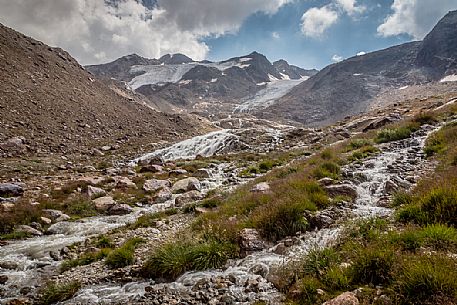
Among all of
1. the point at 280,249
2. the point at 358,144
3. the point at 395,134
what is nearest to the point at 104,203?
the point at 280,249

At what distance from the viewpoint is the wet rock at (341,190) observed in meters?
10.1

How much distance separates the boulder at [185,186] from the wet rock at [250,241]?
10372 millimetres

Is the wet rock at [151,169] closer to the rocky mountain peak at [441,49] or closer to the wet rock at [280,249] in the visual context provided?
the wet rock at [280,249]

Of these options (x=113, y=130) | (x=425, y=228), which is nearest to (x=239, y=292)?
(x=425, y=228)

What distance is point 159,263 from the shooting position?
7.22 metres

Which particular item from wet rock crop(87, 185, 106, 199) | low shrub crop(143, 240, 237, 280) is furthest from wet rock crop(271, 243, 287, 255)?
wet rock crop(87, 185, 106, 199)

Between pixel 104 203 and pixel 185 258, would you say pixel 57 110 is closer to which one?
pixel 104 203

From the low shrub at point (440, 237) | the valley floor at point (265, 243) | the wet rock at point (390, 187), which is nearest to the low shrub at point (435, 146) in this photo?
the valley floor at point (265, 243)

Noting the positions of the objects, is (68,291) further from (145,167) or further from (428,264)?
(145,167)

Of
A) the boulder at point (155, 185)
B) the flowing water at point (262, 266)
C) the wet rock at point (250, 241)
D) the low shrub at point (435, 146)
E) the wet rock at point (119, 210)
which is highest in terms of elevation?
the boulder at point (155, 185)

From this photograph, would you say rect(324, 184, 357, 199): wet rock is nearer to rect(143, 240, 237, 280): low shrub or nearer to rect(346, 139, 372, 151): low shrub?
rect(143, 240, 237, 280): low shrub

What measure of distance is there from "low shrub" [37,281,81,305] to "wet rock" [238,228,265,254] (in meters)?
3.86

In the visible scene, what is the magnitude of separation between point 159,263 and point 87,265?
2.37 metres

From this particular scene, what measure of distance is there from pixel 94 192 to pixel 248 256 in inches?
482
